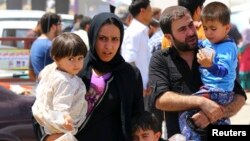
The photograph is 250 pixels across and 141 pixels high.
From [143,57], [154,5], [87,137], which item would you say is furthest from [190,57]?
[154,5]

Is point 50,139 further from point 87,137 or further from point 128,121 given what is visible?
point 128,121

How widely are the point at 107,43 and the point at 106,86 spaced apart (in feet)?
0.74

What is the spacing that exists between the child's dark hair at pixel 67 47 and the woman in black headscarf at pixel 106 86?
9 cm

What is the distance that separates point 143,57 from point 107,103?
408 cm

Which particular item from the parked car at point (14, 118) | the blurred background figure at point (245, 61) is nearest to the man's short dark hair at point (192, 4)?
the parked car at point (14, 118)

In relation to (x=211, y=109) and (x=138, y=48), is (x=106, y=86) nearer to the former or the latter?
(x=211, y=109)

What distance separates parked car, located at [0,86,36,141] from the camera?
638 cm

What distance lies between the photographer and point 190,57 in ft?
12.1

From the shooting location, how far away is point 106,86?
133 inches

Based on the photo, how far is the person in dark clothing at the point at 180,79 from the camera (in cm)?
355

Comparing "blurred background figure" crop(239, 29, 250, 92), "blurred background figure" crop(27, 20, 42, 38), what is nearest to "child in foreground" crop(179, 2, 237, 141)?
"blurred background figure" crop(27, 20, 42, 38)

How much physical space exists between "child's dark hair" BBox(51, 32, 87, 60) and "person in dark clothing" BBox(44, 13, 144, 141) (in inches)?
3.7

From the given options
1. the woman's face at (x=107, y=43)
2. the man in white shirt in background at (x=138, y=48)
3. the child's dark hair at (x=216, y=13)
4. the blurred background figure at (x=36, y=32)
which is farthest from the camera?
the blurred background figure at (x=36, y=32)

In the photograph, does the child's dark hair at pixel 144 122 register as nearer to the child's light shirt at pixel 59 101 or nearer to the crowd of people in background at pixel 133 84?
the crowd of people in background at pixel 133 84
